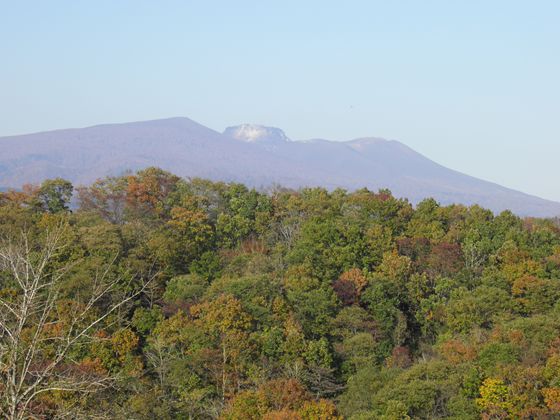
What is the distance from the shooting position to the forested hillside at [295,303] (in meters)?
23.0

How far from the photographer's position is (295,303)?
30797 mm

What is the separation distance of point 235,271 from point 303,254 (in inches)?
120

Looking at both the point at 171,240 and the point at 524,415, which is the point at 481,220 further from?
the point at 524,415

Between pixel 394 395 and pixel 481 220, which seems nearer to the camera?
pixel 394 395

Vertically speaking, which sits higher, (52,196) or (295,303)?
(52,196)

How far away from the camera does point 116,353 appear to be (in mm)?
27281

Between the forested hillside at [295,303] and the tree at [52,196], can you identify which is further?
the tree at [52,196]

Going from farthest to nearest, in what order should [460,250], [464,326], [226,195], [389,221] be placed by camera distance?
[226,195]
[389,221]
[460,250]
[464,326]

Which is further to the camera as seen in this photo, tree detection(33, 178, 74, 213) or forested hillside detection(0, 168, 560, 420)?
tree detection(33, 178, 74, 213)

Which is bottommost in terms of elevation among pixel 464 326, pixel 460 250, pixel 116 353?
pixel 116 353

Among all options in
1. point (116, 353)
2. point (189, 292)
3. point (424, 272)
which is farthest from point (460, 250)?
point (116, 353)

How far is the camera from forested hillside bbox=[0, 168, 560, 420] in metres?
23.0

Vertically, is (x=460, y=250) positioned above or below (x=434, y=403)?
above

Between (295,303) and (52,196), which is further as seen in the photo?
(52,196)
